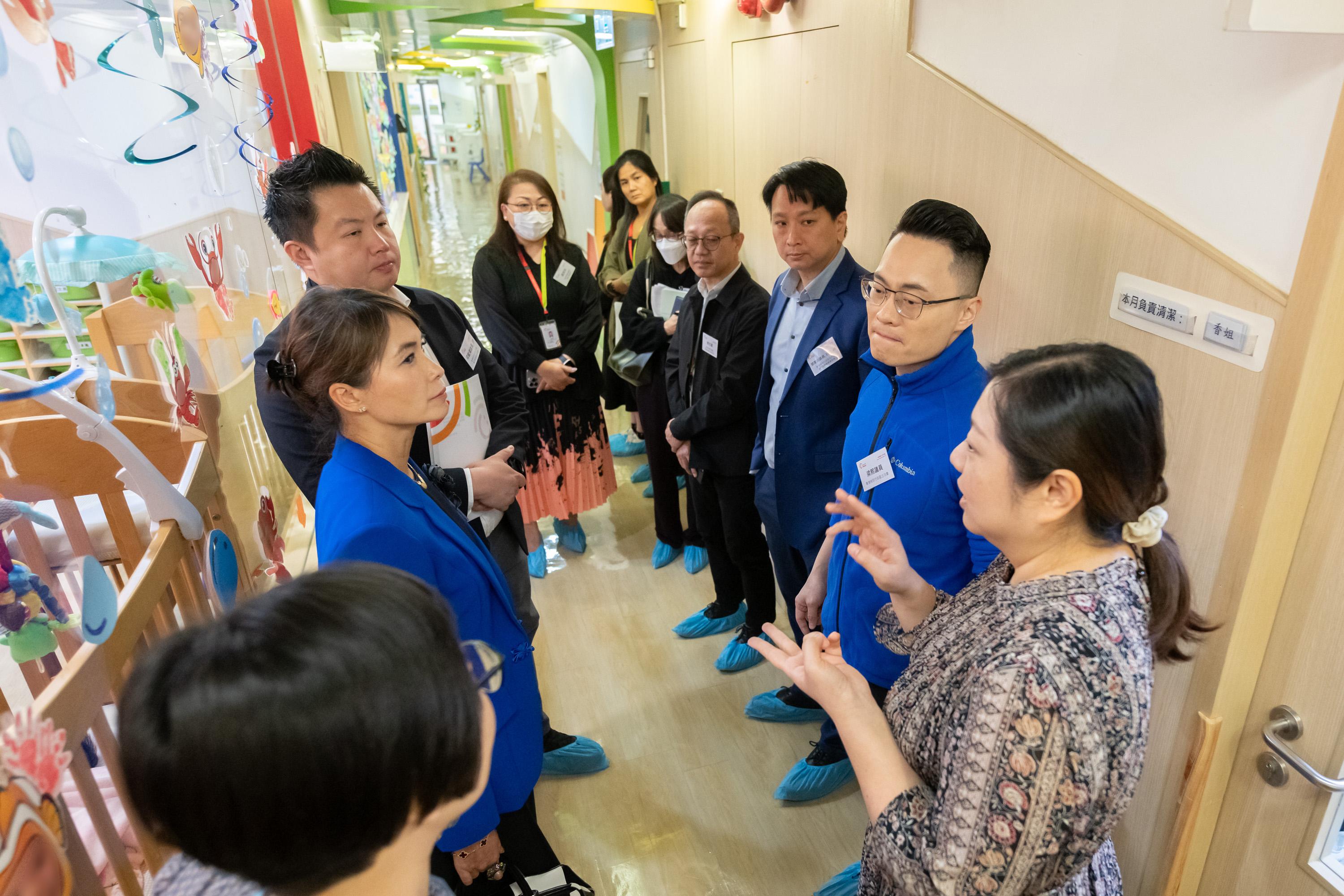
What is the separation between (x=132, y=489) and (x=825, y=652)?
1.29 metres

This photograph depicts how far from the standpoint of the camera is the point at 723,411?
2.61 meters

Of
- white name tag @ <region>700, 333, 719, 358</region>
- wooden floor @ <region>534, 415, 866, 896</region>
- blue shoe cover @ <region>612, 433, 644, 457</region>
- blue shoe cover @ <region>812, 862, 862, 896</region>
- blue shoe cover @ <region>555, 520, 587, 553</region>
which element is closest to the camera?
blue shoe cover @ <region>812, 862, 862, 896</region>

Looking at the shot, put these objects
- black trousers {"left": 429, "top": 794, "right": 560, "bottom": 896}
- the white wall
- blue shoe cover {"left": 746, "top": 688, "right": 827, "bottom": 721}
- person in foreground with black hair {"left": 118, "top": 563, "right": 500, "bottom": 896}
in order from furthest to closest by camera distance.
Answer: blue shoe cover {"left": 746, "top": 688, "right": 827, "bottom": 721}
black trousers {"left": 429, "top": 794, "right": 560, "bottom": 896}
the white wall
person in foreground with black hair {"left": 118, "top": 563, "right": 500, "bottom": 896}

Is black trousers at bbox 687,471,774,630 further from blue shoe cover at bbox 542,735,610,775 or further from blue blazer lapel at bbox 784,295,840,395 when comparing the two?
blue shoe cover at bbox 542,735,610,775

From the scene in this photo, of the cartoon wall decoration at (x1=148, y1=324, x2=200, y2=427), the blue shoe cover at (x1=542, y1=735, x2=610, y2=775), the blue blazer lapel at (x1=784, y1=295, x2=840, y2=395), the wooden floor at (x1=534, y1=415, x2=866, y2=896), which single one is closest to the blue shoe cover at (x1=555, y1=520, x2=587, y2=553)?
the wooden floor at (x1=534, y1=415, x2=866, y2=896)

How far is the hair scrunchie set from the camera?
913mm

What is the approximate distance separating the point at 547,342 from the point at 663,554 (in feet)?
3.80

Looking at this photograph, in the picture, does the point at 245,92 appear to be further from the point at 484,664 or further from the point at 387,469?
the point at 484,664

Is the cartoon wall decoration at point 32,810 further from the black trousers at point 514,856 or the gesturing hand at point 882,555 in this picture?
the gesturing hand at point 882,555

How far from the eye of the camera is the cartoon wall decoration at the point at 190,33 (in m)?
1.78

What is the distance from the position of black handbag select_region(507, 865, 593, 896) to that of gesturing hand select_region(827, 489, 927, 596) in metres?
1.17

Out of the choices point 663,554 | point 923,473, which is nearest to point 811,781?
point 923,473

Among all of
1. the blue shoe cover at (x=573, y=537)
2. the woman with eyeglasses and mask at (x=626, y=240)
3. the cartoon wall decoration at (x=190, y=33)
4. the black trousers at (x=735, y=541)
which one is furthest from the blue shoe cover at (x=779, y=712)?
the cartoon wall decoration at (x=190, y=33)

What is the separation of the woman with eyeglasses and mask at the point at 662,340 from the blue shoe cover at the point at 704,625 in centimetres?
44
